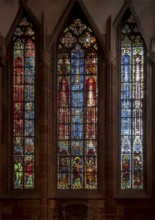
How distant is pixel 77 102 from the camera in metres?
27.0

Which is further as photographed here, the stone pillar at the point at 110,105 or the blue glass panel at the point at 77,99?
the blue glass panel at the point at 77,99

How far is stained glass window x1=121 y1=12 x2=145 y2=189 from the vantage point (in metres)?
26.6

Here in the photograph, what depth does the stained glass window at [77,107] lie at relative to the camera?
26734 millimetres

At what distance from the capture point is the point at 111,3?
26766mm

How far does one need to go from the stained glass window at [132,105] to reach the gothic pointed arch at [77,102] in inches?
29.4

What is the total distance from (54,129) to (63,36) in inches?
118

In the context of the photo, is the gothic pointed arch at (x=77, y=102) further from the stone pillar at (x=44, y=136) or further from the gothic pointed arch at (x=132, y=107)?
the gothic pointed arch at (x=132, y=107)

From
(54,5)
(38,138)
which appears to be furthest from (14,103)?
(54,5)

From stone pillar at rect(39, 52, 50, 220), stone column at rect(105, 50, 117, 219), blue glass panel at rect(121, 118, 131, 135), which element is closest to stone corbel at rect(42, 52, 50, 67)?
stone pillar at rect(39, 52, 50, 220)

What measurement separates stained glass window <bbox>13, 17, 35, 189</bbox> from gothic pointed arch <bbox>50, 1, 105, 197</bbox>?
75 centimetres

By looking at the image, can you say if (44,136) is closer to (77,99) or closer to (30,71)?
(77,99)

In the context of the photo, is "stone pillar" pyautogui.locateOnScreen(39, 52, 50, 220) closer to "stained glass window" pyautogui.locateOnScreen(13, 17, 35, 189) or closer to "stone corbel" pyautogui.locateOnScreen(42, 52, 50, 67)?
"stone corbel" pyautogui.locateOnScreen(42, 52, 50, 67)

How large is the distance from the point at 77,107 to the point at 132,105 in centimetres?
174

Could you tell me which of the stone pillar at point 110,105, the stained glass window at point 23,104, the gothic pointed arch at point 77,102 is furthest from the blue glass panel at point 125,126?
the stained glass window at point 23,104
